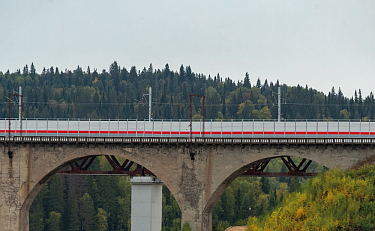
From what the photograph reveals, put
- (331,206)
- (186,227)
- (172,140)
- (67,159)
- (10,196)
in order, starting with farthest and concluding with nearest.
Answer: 1. (10,196)
2. (67,159)
3. (172,140)
4. (186,227)
5. (331,206)

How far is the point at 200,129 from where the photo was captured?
54.8 metres

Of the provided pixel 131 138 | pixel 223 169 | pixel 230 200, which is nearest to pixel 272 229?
pixel 223 169

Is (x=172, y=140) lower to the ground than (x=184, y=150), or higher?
higher

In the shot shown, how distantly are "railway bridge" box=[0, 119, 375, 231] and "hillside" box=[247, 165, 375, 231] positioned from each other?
3.99m

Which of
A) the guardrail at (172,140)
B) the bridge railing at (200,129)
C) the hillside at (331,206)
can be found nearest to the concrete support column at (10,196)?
the guardrail at (172,140)

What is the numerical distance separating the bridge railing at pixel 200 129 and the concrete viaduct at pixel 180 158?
5.47ft

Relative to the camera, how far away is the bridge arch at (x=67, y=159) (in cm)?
5409

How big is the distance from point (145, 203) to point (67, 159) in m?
18.7

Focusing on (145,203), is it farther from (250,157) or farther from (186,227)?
(250,157)

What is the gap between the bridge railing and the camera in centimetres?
5328

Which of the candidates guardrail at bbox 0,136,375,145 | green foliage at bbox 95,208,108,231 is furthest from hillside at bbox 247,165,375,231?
green foliage at bbox 95,208,108,231

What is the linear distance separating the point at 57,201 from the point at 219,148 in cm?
7389

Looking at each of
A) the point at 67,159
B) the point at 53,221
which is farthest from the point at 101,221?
the point at 67,159

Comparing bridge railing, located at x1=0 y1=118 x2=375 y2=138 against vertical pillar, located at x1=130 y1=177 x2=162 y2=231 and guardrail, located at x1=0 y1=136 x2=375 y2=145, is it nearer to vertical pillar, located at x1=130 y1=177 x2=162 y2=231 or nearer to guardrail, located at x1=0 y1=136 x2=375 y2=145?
guardrail, located at x1=0 y1=136 x2=375 y2=145
